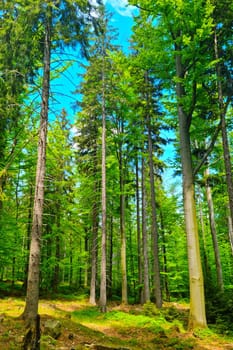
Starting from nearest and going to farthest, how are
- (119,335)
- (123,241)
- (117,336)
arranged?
(117,336), (119,335), (123,241)

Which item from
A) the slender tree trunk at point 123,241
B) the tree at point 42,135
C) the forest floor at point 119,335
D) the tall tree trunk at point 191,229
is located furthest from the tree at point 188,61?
the slender tree trunk at point 123,241

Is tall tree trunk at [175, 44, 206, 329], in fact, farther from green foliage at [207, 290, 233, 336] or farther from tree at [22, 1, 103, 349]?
tree at [22, 1, 103, 349]

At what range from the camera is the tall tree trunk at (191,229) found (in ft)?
27.8

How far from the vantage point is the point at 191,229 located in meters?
9.08

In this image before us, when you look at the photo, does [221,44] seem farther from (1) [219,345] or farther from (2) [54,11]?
(1) [219,345]

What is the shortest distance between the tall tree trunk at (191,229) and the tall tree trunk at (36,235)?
417cm

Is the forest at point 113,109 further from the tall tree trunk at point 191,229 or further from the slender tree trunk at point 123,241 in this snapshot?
the slender tree trunk at point 123,241

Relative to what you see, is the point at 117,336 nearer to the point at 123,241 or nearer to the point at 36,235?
the point at 36,235

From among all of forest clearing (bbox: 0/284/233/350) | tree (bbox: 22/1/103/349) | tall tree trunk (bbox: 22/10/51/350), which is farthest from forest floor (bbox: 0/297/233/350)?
tree (bbox: 22/1/103/349)

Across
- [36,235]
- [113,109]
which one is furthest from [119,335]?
[113,109]

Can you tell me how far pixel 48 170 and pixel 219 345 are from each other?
44.0ft

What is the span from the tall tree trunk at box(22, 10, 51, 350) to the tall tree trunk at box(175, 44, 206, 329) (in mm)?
4167

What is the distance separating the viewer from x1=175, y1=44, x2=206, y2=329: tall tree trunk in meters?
8.48

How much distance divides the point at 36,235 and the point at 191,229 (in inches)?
199
